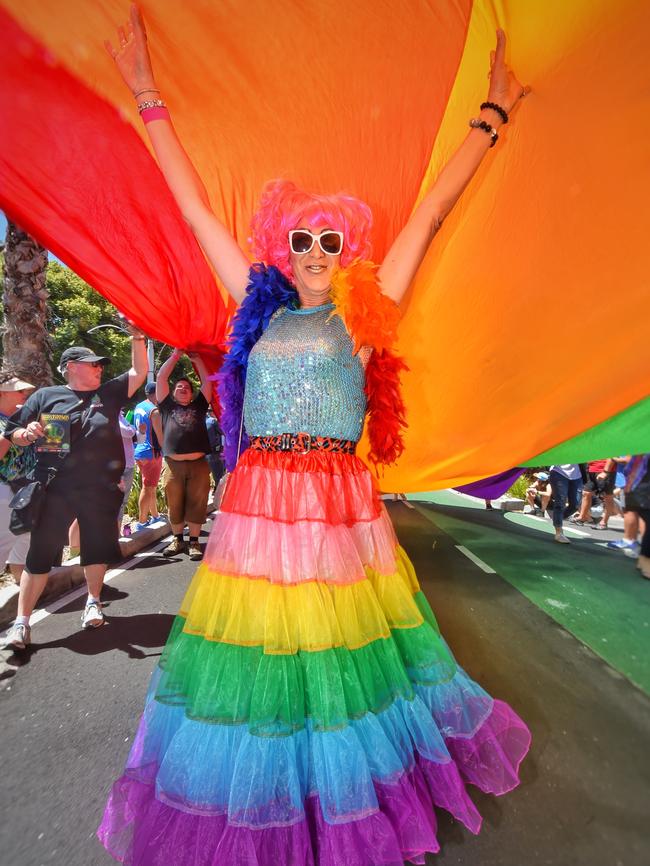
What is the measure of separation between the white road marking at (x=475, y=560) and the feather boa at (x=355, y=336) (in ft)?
12.3

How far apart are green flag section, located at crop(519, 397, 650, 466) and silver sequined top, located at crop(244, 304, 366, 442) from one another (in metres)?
1.34

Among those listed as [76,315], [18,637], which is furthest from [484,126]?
[76,315]

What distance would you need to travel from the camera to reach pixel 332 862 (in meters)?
1.22

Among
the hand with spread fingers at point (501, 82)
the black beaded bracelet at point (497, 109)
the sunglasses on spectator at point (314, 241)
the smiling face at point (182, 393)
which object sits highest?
the hand with spread fingers at point (501, 82)

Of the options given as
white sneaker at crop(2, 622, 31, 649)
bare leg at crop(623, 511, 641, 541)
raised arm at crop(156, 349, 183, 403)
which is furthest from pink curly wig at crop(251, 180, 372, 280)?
bare leg at crop(623, 511, 641, 541)

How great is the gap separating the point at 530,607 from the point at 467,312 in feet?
9.17

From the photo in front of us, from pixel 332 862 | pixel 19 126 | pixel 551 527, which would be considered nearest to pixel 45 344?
pixel 19 126

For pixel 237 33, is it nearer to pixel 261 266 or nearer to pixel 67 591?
pixel 261 266

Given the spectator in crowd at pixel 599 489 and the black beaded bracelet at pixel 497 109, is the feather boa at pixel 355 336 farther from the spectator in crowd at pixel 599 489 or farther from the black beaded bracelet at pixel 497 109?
the spectator in crowd at pixel 599 489

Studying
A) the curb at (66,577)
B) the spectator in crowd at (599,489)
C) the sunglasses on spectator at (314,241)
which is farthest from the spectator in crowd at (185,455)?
the spectator in crowd at (599,489)

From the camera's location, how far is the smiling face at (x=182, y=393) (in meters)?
5.30

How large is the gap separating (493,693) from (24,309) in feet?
19.1

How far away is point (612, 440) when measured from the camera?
230 centimetres

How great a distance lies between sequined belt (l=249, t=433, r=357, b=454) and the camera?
1628mm
